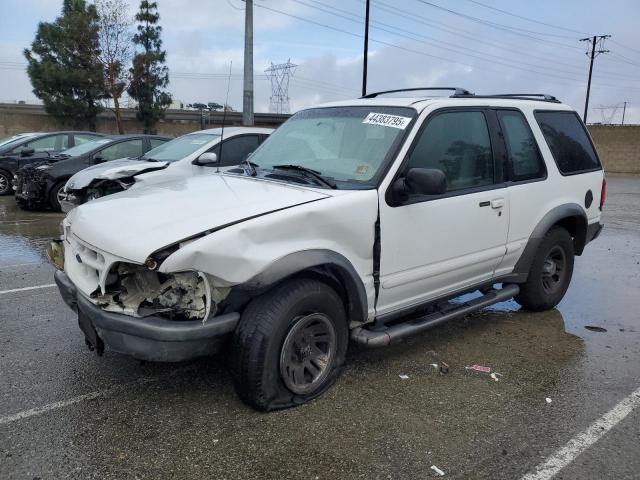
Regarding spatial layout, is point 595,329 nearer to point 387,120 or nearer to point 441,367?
point 441,367

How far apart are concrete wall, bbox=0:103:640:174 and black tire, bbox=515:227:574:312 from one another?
26.1 metres

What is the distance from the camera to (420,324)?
3.85 metres

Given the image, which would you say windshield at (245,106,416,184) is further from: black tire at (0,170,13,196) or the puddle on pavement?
black tire at (0,170,13,196)

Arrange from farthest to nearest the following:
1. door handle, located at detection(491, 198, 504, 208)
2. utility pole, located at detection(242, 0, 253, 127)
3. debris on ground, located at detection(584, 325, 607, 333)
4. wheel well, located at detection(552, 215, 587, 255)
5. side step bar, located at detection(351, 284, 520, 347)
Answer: utility pole, located at detection(242, 0, 253, 127)
wheel well, located at detection(552, 215, 587, 255)
debris on ground, located at detection(584, 325, 607, 333)
door handle, located at detection(491, 198, 504, 208)
side step bar, located at detection(351, 284, 520, 347)

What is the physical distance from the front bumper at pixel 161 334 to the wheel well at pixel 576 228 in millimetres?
3656

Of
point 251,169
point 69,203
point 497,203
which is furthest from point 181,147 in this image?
point 497,203

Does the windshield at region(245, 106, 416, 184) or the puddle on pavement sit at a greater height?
the windshield at region(245, 106, 416, 184)

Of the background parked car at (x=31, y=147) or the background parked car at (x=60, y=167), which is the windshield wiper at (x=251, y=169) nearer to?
the background parked car at (x=60, y=167)

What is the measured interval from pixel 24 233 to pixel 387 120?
23.1 feet

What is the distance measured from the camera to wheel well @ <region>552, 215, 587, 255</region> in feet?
17.2

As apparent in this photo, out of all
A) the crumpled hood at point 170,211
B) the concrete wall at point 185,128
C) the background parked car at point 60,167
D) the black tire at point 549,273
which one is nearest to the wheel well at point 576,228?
the black tire at point 549,273

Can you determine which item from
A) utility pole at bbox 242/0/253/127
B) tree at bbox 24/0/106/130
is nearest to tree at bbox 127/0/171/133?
tree at bbox 24/0/106/130

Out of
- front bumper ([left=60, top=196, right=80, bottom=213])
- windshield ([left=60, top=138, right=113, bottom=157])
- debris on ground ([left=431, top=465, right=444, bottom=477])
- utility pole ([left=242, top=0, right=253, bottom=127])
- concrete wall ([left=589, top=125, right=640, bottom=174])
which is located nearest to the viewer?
debris on ground ([left=431, top=465, right=444, bottom=477])

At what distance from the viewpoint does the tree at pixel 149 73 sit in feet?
104
